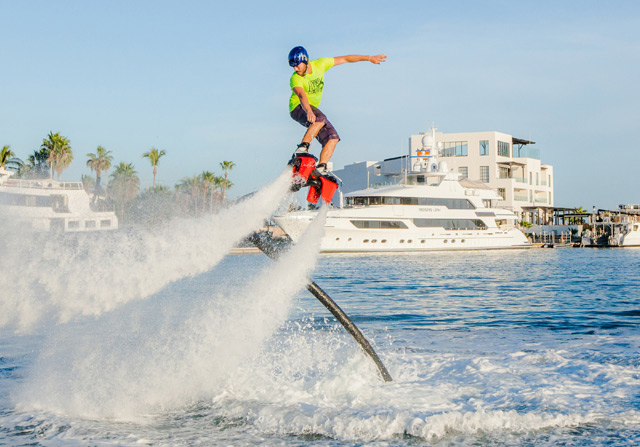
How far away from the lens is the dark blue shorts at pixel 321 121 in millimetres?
7652

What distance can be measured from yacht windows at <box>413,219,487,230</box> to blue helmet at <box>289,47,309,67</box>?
59336mm

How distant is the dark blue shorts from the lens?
7652mm

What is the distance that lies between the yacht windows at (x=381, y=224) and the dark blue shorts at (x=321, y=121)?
181 ft

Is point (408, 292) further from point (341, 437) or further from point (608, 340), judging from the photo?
point (341, 437)

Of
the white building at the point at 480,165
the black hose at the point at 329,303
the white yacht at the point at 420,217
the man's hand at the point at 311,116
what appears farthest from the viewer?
the white building at the point at 480,165

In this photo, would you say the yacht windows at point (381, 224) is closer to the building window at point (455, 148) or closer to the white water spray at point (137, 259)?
the building window at point (455, 148)

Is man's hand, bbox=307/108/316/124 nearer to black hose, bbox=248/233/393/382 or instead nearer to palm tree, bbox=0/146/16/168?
black hose, bbox=248/233/393/382

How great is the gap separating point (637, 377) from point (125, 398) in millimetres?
7668

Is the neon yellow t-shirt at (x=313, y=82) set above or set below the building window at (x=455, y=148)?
below

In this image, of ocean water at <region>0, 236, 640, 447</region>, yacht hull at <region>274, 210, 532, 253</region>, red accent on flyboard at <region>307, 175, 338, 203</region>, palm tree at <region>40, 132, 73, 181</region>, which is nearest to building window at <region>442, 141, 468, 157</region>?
yacht hull at <region>274, 210, 532, 253</region>

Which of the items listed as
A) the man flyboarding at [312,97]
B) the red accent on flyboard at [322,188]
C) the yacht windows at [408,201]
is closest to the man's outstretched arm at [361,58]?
the man flyboarding at [312,97]

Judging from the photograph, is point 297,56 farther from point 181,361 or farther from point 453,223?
point 453,223

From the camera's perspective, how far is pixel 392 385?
28.9ft

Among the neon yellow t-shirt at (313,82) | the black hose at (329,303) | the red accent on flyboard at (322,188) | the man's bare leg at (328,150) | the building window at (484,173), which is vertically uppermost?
the building window at (484,173)
